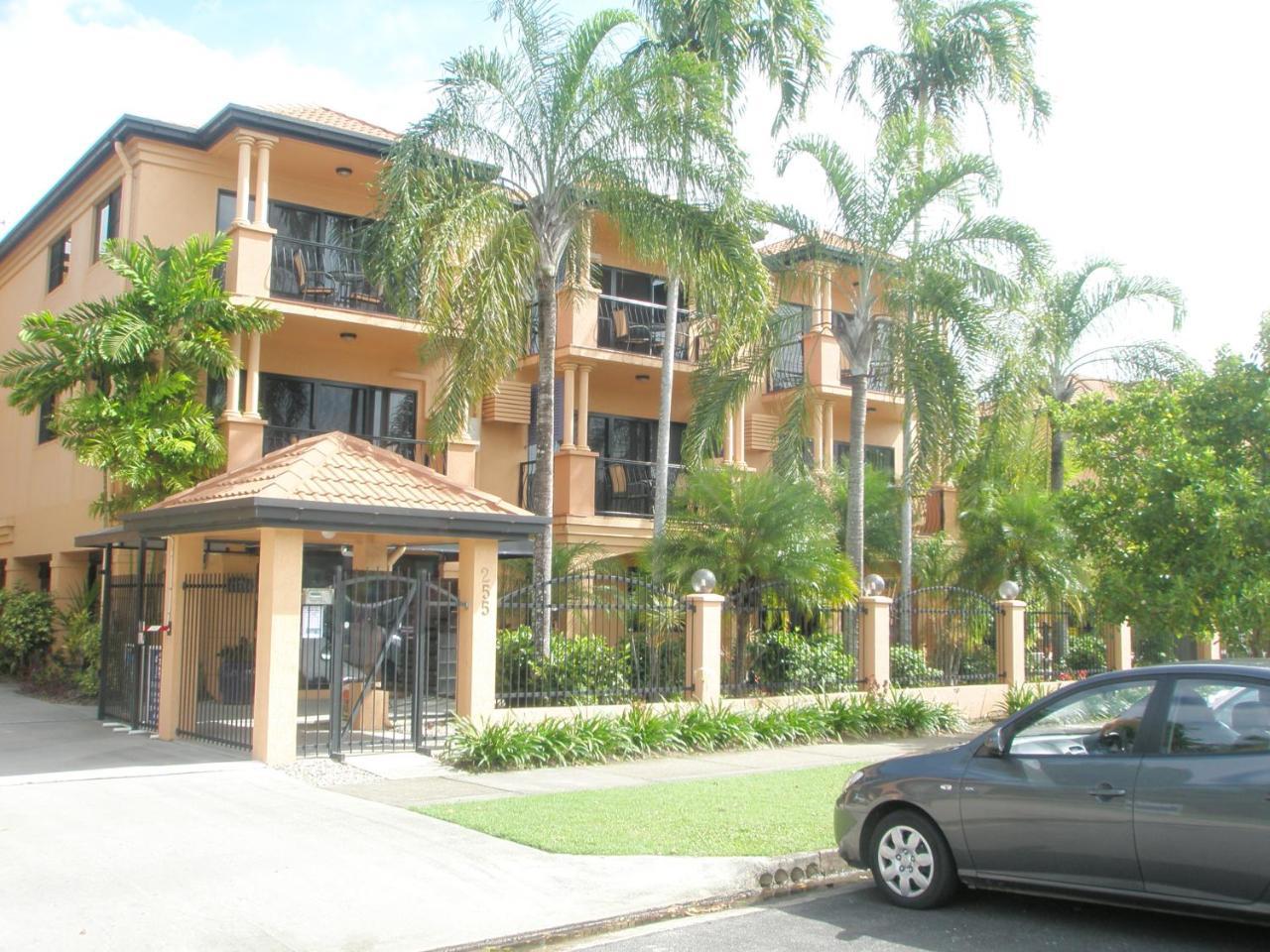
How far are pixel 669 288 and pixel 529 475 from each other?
510cm

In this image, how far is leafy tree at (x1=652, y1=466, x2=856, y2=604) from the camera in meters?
17.4

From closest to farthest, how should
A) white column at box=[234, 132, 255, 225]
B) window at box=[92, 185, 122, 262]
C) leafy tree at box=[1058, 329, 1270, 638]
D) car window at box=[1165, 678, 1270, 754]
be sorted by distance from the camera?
car window at box=[1165, 678, 1270, 754] < leafy tree at box=[1058, 329, 1270, 638] < white column at box=[234, 132, 255, 225] < window at box=[92, 185, 122, 262]

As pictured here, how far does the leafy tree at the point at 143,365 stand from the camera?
1684 centimetres

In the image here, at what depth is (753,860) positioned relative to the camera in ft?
26.5

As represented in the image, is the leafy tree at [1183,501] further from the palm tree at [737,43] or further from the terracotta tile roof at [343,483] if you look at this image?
the terracotta tile roof at [343,483]

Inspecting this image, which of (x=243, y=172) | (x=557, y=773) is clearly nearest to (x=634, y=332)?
(x=243, y=172)

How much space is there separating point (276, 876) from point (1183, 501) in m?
11.7

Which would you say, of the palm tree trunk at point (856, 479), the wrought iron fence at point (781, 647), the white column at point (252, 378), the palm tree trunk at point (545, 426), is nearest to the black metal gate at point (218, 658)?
the palm tree trunk at point (545, 426)

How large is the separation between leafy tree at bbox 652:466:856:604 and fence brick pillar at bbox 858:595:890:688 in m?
0.40

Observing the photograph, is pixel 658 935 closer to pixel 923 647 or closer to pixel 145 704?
pixel 145 704

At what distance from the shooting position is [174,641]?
44.7 feet

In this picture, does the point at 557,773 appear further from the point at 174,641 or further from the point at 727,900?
the point at 727,900

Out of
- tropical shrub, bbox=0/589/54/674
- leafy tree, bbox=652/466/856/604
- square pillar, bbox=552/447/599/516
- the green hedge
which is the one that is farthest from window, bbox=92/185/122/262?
the green hedge

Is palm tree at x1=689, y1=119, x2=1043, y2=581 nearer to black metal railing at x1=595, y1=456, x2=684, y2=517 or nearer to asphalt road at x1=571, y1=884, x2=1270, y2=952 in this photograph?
black metal railing at x1=595, y1=456, x2=684, y2=517
